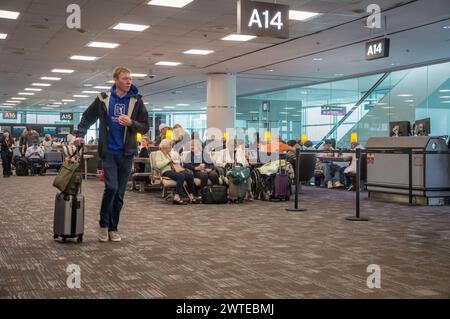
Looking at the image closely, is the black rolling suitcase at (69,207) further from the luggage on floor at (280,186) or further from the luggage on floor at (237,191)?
the luggage on floor at (280,186)

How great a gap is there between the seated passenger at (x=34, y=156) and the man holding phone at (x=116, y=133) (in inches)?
551

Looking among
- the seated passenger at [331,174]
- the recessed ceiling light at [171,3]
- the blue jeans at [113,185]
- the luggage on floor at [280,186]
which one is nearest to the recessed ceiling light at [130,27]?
the recessed ceiling light at [171,3]

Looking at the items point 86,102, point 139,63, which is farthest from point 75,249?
point 86,102

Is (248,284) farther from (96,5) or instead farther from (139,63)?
(139,63)

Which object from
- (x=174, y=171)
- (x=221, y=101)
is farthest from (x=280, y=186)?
(x=221, y=101)

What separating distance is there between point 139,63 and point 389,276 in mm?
15445

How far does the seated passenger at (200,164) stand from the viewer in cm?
1009

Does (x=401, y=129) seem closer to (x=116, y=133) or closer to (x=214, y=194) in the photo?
(x=214, y=194)

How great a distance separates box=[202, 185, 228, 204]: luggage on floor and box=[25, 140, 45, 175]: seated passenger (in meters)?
10.7

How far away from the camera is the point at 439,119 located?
58.6 feet

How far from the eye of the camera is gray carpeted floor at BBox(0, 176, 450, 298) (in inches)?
144

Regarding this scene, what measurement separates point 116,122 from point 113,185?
0.63m

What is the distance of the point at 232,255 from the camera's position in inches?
194

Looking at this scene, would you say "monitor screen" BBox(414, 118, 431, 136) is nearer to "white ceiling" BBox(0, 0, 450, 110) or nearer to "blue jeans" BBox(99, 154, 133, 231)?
"white ceiling" BBox(0, 0, 450, 110)
